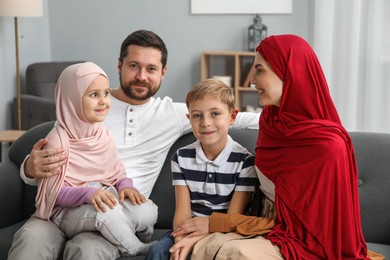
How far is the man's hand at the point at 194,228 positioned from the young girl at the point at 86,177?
0.50ft

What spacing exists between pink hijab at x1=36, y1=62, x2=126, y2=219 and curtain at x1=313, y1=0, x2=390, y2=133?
123 inches

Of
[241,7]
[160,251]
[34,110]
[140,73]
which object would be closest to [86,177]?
[160,251]

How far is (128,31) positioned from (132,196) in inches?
144

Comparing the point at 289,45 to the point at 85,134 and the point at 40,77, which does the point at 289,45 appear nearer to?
the point at 85,134

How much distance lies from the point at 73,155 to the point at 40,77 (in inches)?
119

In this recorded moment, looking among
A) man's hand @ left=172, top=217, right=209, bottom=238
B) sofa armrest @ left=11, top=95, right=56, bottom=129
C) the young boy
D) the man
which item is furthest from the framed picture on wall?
man's hand @ left=172, top=217, right=209, bottom=238

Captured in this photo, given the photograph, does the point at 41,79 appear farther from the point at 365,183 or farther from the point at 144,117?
the point at 365,183

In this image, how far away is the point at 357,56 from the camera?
16.7ft

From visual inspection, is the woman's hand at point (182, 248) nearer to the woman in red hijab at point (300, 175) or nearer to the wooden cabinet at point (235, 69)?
the woman in red hijab at point (300, 175)

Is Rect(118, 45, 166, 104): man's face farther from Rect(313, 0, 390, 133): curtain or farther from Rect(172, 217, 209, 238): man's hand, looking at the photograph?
Rect(313, 0, 390, 133): curtain

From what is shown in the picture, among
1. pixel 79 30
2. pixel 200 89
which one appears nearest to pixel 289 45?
pixel 200 89

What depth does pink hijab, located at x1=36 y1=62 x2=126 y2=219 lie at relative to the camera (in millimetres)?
2318

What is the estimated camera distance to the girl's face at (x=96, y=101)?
2355 millimetres

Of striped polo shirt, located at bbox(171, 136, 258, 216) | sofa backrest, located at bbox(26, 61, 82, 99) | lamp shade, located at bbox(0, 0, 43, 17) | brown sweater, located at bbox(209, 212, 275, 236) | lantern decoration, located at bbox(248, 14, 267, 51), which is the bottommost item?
brown sweater, located at bbox(209, 212, 275, 236)
